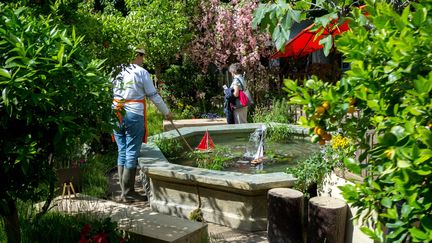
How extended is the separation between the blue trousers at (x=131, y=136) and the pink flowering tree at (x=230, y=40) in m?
7.76

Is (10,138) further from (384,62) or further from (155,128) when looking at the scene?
(155,128)

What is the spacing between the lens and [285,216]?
14.1 ft

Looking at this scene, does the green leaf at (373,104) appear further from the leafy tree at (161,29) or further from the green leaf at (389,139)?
the leafy tree at (161,29)

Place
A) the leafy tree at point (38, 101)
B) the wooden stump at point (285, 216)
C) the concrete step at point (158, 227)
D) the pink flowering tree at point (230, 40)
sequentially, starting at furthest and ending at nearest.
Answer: the pink flowering tree at point (230, 40) < the wooden stump at point (285, 216) < the concrete step at point (158, 227) < the leafy tree at point (38, 101)

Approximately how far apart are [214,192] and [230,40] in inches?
384

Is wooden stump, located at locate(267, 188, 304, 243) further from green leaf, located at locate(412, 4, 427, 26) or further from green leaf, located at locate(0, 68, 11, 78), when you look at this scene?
green leaf, located at locate(412, 4, 427, 26)

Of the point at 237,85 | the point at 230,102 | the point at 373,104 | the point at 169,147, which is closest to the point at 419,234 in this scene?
the point at 373,104

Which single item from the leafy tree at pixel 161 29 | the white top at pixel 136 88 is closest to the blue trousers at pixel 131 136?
the white top at pixel 136 88

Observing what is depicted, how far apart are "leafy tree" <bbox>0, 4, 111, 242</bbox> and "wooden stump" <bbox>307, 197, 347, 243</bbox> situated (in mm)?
2039

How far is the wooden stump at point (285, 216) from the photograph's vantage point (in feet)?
14.1

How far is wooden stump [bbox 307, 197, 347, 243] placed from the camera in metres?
3.98

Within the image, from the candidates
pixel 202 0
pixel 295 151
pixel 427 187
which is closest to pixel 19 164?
pixel 427 187

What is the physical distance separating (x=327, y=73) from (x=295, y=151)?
20.9 ft

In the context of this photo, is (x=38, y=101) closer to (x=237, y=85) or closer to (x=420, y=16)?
(x=420, y=16)
